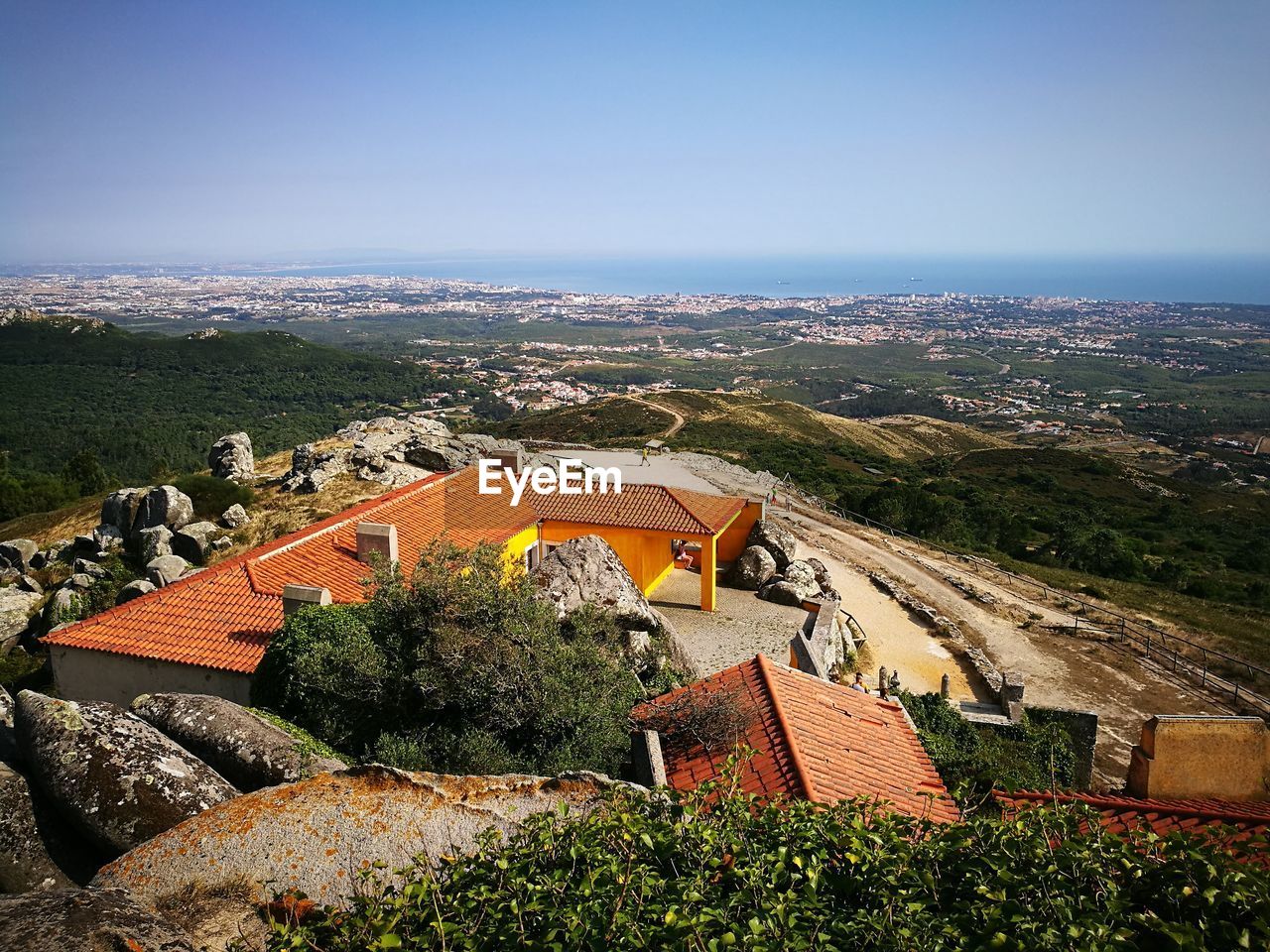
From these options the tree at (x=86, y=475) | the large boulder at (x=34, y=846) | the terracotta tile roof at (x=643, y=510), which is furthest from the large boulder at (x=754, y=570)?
the tree at (x=86, y=475)

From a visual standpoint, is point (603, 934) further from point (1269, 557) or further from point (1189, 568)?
point (1269, 557)

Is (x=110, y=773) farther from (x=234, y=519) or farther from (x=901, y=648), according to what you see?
(x=234, y=519)

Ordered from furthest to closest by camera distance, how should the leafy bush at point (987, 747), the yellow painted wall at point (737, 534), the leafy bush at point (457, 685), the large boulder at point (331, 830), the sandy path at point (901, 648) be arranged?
1. the yellow painted wall at point (737, 534)
2. the sandy path at point (901, 648)
3. the leafy bush at point (987, 747)
4. the leafy bush at point (457, 685)
5. the large boulder at point (331, 830)

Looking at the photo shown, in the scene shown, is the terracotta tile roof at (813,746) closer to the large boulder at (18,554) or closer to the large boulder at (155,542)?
the large boulder at (155,542)

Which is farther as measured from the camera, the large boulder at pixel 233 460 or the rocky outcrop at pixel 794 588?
the large boulder at pixel 233 460

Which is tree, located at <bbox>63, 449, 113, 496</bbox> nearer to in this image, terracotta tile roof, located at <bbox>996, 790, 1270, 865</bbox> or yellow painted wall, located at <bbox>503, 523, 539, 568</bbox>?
yellow painted wall, located at <bbox>503, 523, 539, 568</bbox>

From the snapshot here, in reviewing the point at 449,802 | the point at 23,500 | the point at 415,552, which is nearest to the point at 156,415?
the point at 23,500

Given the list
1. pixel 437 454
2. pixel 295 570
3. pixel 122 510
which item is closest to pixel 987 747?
pixel 295 570
